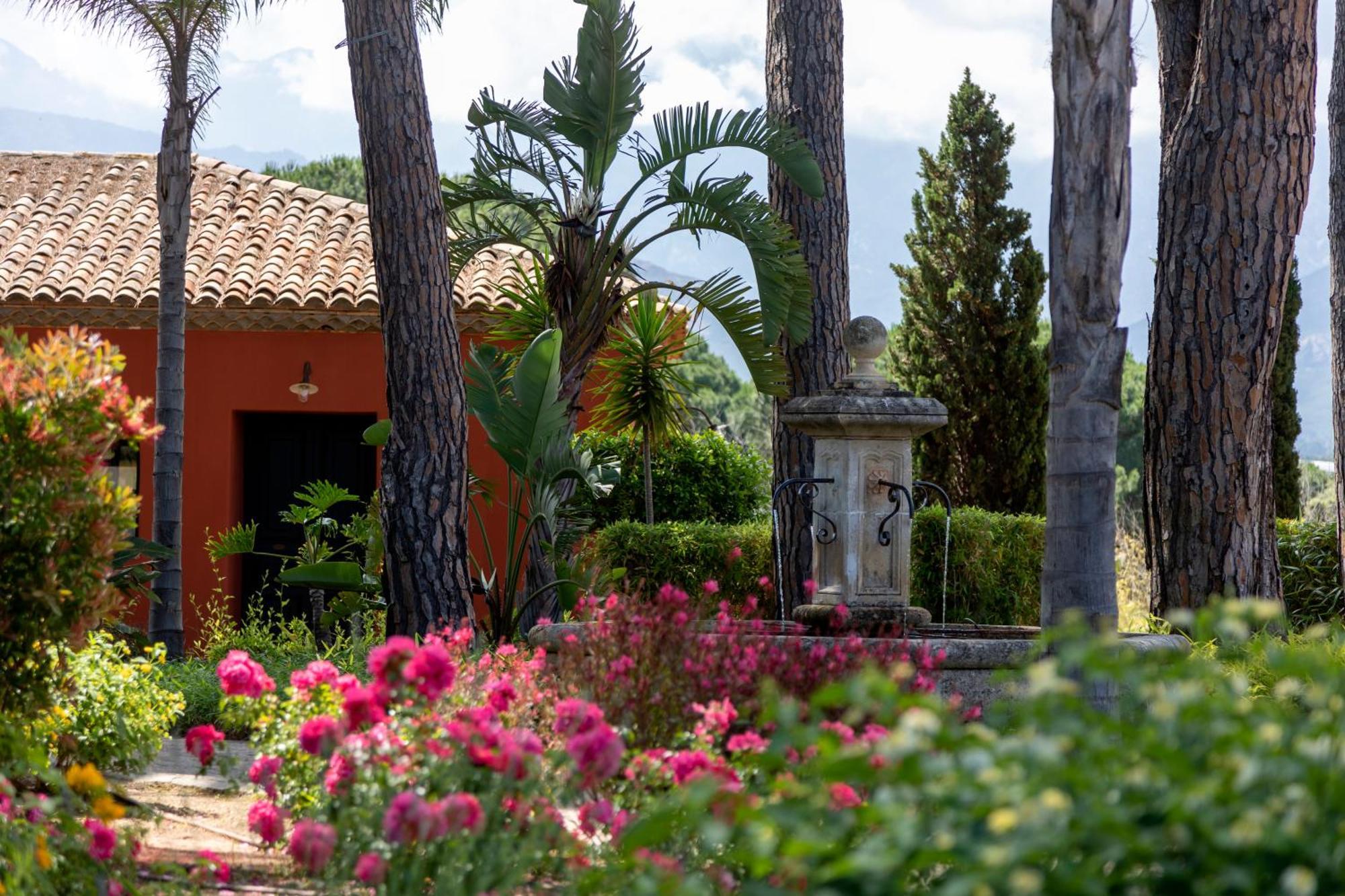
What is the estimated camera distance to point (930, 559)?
35.5ft

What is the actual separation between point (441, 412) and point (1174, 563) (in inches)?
176

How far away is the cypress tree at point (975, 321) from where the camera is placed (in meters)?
15.9

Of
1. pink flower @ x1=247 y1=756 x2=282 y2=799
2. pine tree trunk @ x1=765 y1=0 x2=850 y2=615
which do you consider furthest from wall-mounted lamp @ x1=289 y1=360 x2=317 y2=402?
pink flower @ x1=247 y1=756 x2=282 y2=799

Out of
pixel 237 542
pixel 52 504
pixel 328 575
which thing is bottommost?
pixel 328 575

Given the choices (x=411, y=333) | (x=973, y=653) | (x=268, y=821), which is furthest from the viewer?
(x=411, y=333)

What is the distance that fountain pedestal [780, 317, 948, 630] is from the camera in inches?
282

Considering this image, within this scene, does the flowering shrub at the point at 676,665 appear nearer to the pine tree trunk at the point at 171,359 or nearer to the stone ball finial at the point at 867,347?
the stone ball finial at the point at 867,347

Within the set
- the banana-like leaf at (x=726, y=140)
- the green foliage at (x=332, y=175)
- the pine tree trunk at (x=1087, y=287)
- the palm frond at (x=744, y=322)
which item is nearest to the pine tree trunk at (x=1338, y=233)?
the banana-like leaf at (x=726, y=140)

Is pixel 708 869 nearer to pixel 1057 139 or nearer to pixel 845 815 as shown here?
pixel 845 815

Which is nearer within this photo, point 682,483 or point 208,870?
point 208,870

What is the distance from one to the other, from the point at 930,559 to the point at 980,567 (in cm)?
44

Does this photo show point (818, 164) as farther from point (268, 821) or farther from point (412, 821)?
point (412, 821)

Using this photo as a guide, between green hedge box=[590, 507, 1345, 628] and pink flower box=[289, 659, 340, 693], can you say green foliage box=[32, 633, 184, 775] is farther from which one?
green hedge box=[590, 507, 1345, 628]

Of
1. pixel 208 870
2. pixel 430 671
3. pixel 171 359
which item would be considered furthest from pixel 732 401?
pixel 430 671
